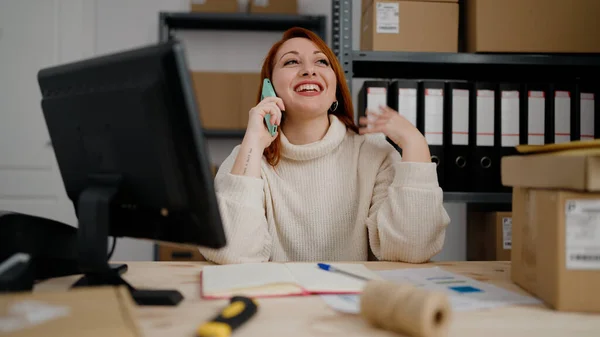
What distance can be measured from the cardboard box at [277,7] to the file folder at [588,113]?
1521 millimetres

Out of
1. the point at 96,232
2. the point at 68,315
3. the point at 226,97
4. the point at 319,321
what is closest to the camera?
the point at 68,315

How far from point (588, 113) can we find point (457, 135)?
491mm

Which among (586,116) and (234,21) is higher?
(234,21)

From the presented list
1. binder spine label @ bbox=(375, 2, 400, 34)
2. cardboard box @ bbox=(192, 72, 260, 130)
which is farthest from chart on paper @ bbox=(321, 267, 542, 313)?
cardboard box @ bbox=(192, 72, 260, 130)

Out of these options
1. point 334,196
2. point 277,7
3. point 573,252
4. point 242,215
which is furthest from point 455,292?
point 277,7

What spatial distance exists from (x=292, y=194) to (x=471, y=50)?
2.95 feet

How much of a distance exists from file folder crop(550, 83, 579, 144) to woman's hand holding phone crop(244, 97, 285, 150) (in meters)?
1.04

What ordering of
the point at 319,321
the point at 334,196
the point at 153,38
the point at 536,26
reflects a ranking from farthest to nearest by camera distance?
the point at 153,38
the point at 536,26
the point at 334,196
the point at 319,321

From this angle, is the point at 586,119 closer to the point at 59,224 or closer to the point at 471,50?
the point at 471,50

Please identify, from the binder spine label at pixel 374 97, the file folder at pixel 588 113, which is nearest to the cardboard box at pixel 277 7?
the binder spine label at pixel 374 97

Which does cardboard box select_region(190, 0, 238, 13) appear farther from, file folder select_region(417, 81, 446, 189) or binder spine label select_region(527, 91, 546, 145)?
binder spine label select_region(527, 91, 546, 145)

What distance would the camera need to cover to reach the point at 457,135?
170cm

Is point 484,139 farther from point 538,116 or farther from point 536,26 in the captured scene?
point 536,26

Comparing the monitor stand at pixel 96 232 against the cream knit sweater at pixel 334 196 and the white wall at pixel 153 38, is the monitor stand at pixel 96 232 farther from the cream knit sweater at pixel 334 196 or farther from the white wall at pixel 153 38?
the white wall at pixel 153 38
